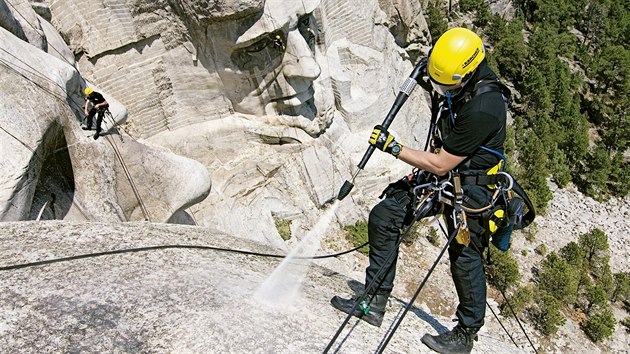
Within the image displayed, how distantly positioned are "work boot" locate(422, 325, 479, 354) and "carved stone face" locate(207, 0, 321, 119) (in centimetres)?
944

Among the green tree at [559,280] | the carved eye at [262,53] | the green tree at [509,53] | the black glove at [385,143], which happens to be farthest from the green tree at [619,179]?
the black glove at [385,143]

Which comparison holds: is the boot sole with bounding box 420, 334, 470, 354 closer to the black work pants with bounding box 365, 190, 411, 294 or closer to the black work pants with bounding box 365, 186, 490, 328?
the black work pants with bounding box 365, 186, 490, 328

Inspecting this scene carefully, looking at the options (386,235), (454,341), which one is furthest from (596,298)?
(386,235)

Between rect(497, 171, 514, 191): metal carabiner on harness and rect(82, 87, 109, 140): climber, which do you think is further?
rect(82, 87, 109, 140): climber

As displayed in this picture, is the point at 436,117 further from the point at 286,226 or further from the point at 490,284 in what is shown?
the point at 490,284

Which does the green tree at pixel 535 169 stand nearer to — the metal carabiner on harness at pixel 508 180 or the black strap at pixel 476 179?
the metal carabiner on harness at pixel 508 180

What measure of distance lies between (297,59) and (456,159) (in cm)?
981

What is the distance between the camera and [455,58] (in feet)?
13.8

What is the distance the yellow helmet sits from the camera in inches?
166

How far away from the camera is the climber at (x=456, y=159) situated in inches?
167

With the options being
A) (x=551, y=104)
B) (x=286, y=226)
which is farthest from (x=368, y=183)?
(x=551, y=104)

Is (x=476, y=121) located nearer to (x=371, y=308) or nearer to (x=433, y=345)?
(x=371, y=308)

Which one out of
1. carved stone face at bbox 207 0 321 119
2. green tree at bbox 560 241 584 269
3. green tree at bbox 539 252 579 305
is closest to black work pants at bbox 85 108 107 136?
carved stone face at bbox 207 0 321 119

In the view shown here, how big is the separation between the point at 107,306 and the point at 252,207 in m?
9.30
